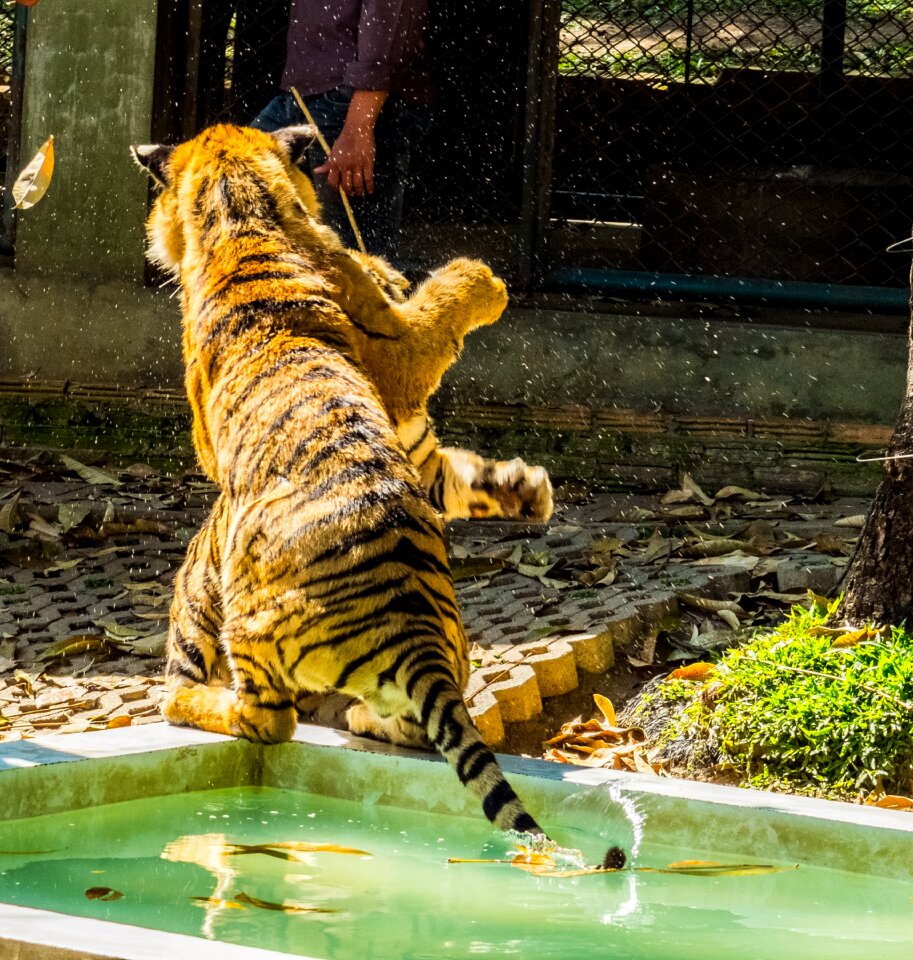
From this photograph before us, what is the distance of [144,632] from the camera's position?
5387 mm

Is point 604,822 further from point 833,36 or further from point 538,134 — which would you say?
point 833,36

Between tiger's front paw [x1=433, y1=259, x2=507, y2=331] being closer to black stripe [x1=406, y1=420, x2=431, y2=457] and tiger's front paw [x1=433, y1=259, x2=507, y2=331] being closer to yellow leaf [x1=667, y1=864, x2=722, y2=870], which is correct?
black stripe [x1=406, y1=420, x2=431, y2=457]

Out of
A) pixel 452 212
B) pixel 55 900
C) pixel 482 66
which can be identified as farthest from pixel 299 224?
pixel 452 212

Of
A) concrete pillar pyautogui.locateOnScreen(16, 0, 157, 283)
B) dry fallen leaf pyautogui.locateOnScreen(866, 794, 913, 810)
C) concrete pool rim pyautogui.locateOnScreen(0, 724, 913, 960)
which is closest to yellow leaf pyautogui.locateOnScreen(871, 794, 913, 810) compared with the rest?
dry fallen leaf pyautogui.locateOnScreen(866, 794, 913, 810)

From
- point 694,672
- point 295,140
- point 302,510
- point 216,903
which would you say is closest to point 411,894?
point 216,903

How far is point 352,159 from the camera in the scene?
249 inches

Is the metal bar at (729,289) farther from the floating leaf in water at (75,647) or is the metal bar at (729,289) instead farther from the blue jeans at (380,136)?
the floating leaf in water at (75,647)

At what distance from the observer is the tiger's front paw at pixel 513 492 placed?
175 inches

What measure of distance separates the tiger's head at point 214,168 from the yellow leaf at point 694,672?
1.74 meters

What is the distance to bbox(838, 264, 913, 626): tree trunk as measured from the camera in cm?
429

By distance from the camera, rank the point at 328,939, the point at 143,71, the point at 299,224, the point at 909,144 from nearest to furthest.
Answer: the point at 328,939 → the point at 299,224 → the point at 143,71 → the point at 909,144

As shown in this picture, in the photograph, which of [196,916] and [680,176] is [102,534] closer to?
[196,916]

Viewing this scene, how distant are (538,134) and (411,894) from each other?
5755 mm

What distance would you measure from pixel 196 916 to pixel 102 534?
13.2ft
